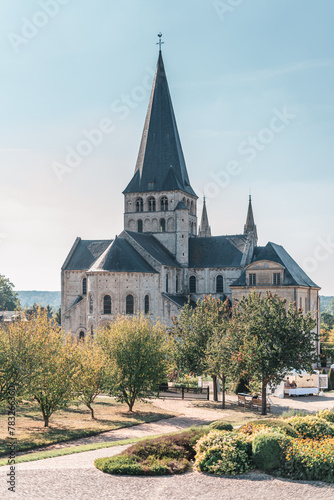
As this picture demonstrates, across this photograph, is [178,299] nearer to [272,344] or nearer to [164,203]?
[164,203]

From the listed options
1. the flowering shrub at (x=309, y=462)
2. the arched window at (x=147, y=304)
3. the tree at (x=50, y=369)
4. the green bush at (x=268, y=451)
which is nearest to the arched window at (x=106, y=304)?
the arched window at (x=147, y=304)

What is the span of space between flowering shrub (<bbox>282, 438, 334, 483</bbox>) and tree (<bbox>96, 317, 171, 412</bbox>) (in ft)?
57.0

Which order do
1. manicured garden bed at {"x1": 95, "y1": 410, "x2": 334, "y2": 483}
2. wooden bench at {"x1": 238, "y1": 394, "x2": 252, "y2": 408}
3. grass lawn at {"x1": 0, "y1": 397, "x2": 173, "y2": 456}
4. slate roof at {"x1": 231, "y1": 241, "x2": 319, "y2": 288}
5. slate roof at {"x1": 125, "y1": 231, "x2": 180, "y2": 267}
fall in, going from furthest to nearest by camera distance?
slate roof at {"x1": 125, "y1": 231, "x2": 180, "y2": 267} → slate roof at {"x1": 231, "y1": 241, "x2": 319, "y2": 288} → wooden bench at {"x1": 238, "y1": 394, "x2": 252, "y2": 408} → grass lawn at {"x1": 0, "y1": 397, "x2": 173, "y2": 456} → manicured garden bed at {"x1": 95, "y1": 410, "x2": 334, "y2": 483}

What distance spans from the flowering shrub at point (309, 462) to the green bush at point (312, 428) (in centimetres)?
237

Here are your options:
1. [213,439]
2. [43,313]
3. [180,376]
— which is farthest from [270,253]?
[213,439]

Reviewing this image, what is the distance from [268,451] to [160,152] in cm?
6070

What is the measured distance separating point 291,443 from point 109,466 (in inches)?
246

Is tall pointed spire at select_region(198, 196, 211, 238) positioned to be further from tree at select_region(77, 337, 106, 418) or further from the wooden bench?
tree at select_region(77, 337, 106, 418)

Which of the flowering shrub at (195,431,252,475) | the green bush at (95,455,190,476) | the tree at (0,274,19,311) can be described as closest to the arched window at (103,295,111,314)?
the flowering shrub at (195,431,252,475)

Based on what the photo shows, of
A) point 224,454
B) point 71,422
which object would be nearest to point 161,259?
point 71,422

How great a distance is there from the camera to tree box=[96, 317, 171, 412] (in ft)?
117

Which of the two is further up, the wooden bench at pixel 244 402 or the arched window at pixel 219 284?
the arched window at pixel 219 284

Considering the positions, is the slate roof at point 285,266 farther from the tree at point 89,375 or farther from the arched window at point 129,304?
the tree at point 89,375

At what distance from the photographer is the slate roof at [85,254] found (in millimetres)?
73312
